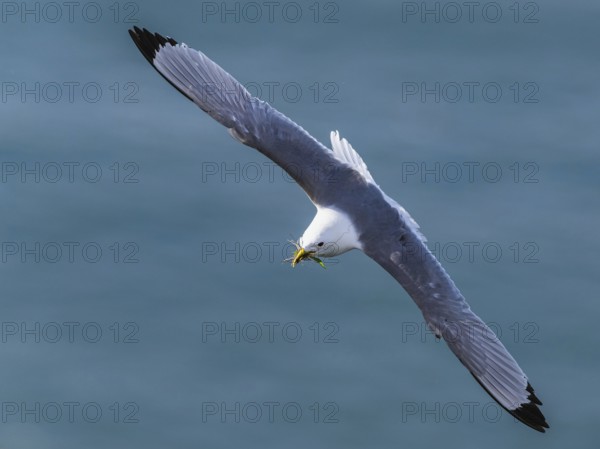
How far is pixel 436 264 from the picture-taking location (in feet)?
71.7

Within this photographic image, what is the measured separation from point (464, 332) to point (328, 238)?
2.15 metres

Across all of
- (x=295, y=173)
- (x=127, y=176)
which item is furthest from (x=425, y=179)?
(x=295, y=173)

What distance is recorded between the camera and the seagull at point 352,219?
21500 mm

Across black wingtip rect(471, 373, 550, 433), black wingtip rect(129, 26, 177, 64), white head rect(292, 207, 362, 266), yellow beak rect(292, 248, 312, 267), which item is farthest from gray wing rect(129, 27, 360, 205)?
black wingtip rect(471, 373, 550, 433)

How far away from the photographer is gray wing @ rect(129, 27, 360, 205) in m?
22.4

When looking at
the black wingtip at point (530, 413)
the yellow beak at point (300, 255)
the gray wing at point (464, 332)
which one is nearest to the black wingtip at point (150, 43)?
the yellow beak at point (300, 255)

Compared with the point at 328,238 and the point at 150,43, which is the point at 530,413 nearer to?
the point at 328,238

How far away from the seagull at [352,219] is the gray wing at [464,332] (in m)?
0.01

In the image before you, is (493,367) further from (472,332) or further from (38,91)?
(38,91)

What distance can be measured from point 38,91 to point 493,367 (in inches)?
488

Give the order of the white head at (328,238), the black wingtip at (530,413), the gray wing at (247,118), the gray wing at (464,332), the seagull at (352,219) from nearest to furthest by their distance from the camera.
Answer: the black wingtip at (530,413) < the gray wing at (464,332) < the seagull at (352,219) < the white head at (328,238) < the gray wing at (247,118)

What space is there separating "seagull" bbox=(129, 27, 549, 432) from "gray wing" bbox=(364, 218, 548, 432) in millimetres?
13

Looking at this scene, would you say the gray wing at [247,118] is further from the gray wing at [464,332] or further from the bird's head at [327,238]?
the gray wing at [464,332]

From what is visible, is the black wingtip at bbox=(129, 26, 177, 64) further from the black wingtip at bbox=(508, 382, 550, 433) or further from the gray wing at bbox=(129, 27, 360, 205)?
the black wingtip at bbox=(508, 382, 550, 433)
